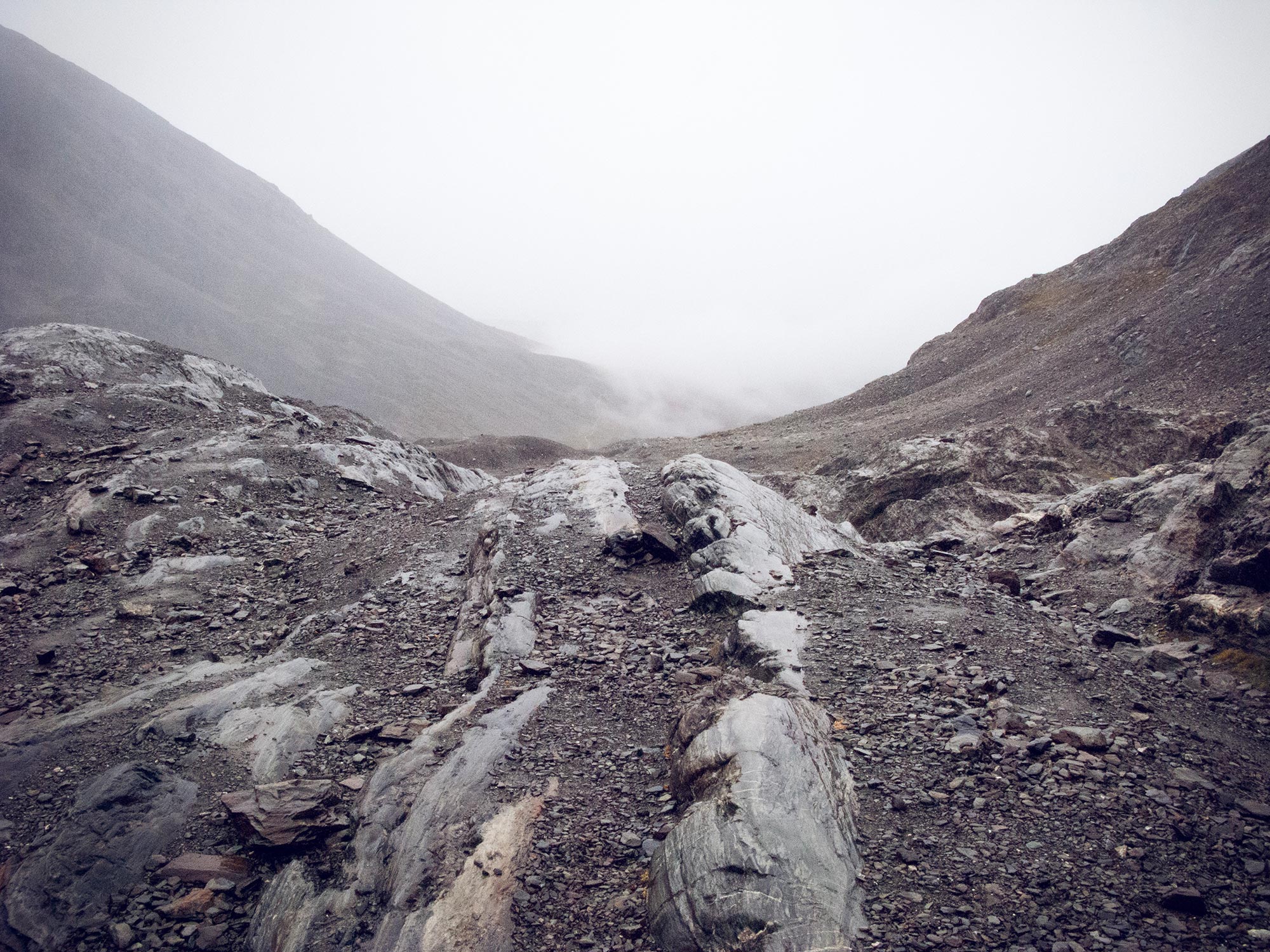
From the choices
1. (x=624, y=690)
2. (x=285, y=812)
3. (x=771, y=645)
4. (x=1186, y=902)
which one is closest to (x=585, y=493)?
(x=624, y=690)

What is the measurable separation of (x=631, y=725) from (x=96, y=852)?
6.76 metres

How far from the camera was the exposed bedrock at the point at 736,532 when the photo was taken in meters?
11.6

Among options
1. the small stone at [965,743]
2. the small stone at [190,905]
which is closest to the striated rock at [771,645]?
the small stone at [965,743]

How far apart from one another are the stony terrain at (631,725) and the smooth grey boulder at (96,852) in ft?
0.12

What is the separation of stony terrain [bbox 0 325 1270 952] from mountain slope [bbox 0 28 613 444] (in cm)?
5993

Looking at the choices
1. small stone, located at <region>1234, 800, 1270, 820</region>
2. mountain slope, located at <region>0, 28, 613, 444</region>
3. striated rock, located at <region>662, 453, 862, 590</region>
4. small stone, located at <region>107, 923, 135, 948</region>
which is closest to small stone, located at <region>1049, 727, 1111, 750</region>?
small stone, located at <region>1234, 800, 1270, 820</region>

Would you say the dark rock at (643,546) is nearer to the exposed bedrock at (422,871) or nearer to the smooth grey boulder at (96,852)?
the exposed bedrock at (422,871)

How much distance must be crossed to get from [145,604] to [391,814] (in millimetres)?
8894

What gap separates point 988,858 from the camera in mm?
5832

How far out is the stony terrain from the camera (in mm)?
5781

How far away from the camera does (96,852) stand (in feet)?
23.4

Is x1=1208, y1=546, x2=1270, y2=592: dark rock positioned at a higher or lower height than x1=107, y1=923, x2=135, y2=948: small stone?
higher

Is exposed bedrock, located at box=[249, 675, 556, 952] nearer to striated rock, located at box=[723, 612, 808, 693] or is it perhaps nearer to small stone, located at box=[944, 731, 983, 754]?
striated rock, located at box=[723, 612, 808, 693]

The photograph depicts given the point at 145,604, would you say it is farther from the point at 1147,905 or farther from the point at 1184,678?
the point at 1184,678
